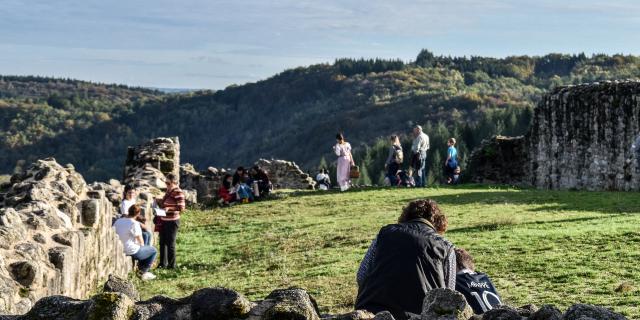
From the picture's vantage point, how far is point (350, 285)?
1262cm

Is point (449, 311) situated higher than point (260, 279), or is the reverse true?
point (449, 311)

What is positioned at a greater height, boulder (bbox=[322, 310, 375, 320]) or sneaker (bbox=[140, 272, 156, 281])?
boulder (bbox=[322, 310, 375, 320])

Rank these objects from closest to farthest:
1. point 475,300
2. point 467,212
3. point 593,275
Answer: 1. point 475,300
2. point 593,275
3. point 467,212

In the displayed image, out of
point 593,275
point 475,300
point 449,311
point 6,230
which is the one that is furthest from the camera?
point 593,275

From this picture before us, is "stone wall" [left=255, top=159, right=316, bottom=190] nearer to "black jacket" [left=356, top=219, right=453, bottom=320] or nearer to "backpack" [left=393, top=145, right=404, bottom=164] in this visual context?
"backpack" [left=393, top=145, right=404, bottom=164]

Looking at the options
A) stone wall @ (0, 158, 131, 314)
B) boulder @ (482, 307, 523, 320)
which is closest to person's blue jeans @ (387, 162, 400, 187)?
stone wall @ (0, 158, 131, 314)

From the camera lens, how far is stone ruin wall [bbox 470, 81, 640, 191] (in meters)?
28.5

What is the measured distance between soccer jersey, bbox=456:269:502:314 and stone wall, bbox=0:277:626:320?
240cm

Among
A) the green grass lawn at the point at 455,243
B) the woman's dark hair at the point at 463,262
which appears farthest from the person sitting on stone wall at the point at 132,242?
the woman's dark hair at the point at 463,262

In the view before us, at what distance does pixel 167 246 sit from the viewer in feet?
57.8

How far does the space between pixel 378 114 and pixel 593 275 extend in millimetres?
178987

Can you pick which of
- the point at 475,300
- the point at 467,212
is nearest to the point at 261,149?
the point at 467,212

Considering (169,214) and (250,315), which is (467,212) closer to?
(169,214)

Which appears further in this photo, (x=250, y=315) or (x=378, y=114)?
(x=378, y=114)
